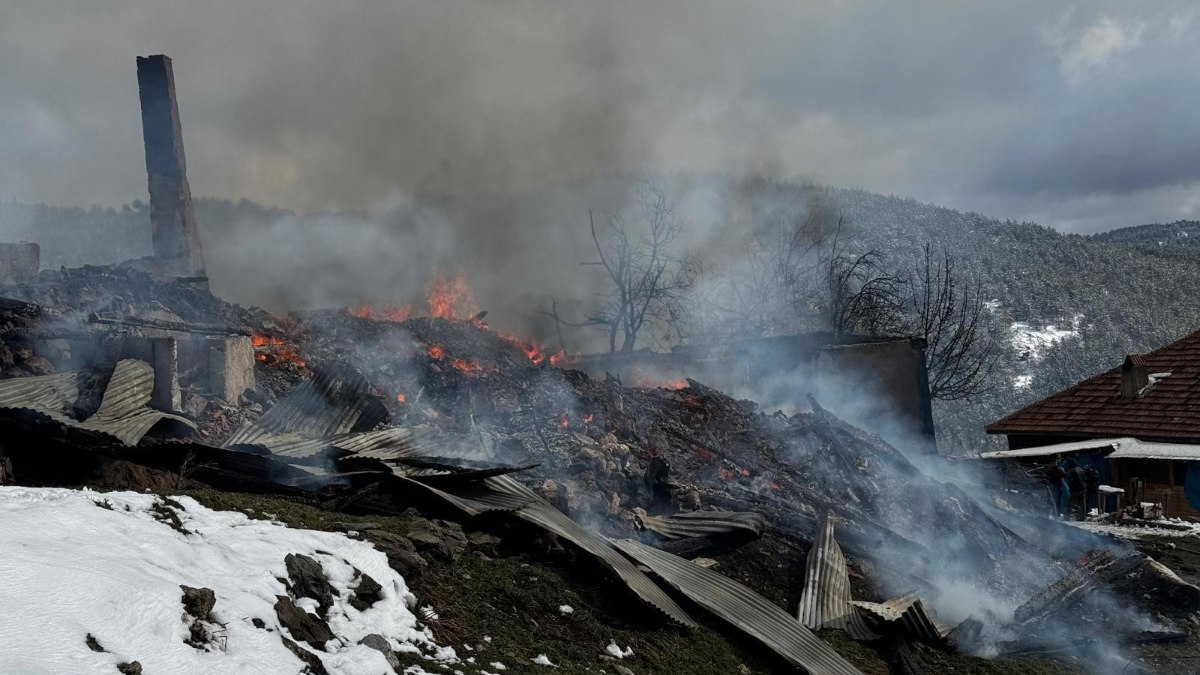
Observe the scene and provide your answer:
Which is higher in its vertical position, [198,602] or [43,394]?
[43,394]

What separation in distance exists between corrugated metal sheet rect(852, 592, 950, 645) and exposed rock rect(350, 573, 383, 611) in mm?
→ 5357

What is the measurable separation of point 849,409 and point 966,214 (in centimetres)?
6273

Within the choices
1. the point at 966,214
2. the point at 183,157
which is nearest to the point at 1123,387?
the point at 183,157

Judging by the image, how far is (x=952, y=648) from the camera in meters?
Result: 8.84

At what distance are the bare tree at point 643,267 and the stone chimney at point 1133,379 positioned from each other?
1952cm

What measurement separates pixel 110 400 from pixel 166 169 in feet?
46.1

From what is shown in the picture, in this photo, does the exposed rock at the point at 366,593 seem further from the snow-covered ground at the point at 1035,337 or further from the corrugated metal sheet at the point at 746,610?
the snow-covered ground at the point at 1035,337

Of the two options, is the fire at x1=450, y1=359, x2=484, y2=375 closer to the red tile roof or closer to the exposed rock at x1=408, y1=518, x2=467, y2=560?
the exposed rock at x1=408, y1=518, x2=467, y2=560

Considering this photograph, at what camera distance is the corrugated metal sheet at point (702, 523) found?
1008cm

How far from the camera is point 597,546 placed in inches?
321

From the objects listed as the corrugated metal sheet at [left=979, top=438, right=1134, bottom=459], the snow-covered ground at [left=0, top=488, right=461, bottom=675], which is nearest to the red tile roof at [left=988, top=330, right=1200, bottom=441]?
the corrugated metal sheet at [left=979, top=438, right=1134, bottom=459]

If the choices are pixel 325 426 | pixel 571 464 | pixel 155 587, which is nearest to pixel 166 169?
pixel 325 426

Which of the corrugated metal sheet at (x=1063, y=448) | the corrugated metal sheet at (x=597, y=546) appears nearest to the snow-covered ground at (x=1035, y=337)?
the corrugated metal sheet at (x=1063, y=448)

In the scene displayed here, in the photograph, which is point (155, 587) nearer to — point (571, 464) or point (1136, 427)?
point (571, 464)
